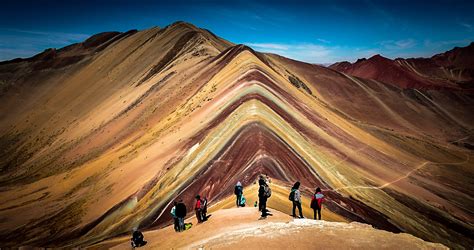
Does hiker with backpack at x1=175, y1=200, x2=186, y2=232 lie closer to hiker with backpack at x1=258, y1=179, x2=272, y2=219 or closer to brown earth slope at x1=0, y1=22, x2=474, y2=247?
hiker with backpack at x1=258, y1=179, x2=272, y2=219

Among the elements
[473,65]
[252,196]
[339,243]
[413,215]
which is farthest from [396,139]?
[473,65]

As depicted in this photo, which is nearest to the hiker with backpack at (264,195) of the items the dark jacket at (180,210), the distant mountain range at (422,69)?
the dark jacket at (180,210)

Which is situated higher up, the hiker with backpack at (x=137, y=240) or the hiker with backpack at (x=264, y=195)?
the hiker with backpack at (x=264, y=195)

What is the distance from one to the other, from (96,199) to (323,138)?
17.7 metres

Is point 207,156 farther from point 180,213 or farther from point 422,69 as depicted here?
point 422,69

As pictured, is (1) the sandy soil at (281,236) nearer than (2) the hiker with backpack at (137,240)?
Yes

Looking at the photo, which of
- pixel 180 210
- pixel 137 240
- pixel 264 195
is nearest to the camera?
pixel 264 195

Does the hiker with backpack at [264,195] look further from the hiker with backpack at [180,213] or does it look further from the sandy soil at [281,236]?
the hiker with backpack at [180,213]

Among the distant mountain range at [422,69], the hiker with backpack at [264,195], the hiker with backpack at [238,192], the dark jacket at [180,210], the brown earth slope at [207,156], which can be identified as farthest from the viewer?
the distant mountain range at [422,69]

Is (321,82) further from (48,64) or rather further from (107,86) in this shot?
(48,64)

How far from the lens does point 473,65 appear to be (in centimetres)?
14825

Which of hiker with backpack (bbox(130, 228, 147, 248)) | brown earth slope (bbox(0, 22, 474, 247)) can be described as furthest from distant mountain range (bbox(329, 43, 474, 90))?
hiker with backpack (bbox(130, 228, 147, 248))

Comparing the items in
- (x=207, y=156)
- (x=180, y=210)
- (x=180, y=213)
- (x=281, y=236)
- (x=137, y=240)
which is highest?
(x=207, y=156)

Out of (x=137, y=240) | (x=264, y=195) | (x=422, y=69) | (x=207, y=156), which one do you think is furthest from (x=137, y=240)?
(x=422, y=69)
